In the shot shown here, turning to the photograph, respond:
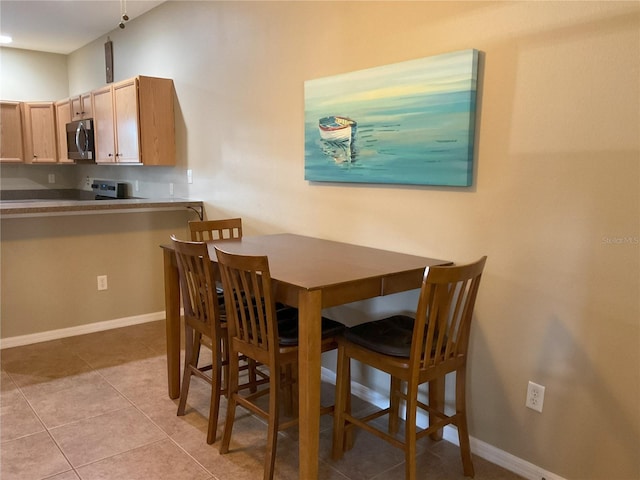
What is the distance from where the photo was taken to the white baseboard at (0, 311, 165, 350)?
338cm

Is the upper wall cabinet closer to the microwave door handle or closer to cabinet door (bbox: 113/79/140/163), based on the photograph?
cabinet door (bbox: 113/79/140/163)

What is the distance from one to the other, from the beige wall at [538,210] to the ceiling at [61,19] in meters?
2.33

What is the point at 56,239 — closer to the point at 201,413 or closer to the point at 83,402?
the point at 83,402

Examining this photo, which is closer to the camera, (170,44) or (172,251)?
(172,251)

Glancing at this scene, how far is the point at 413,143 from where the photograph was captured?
2.24 m

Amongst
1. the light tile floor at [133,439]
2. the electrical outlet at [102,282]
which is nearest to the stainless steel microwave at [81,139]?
the electrical outlet at [102,282]

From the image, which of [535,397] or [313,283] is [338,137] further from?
[535,397]

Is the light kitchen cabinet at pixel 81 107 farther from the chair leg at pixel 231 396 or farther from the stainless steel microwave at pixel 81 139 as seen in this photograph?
the chair leg at pixel 231 396

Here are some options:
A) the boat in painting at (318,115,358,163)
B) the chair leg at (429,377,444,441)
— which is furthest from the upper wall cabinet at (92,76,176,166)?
the chair leg at (429,377,444,441)

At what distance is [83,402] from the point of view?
261 cm

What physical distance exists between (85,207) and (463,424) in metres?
2.89

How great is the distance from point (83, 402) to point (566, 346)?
2.42 metres

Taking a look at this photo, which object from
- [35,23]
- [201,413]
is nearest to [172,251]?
[201,413]

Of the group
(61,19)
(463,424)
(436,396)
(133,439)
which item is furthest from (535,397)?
(61,19)
